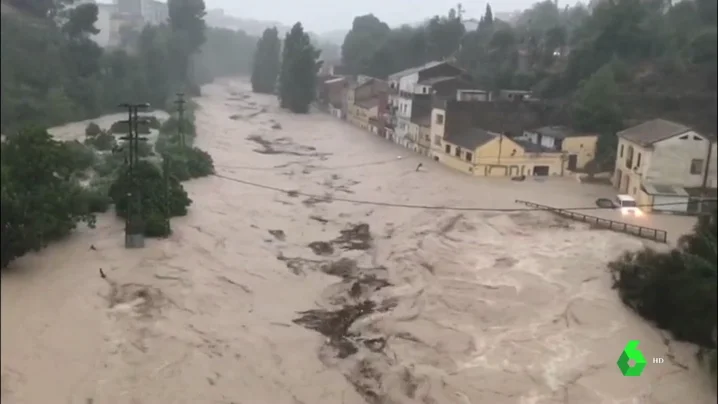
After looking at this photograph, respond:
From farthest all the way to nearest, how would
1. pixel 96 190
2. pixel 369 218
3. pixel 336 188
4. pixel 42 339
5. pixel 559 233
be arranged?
pixel 336 188 → pixel 369 218 → pixel 559 233 → pixel 96 190 → pixel 42 339

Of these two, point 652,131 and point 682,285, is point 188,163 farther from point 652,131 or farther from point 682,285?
point 682,285

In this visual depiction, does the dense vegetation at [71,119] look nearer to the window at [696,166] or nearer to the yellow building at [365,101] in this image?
the window at [696,166]

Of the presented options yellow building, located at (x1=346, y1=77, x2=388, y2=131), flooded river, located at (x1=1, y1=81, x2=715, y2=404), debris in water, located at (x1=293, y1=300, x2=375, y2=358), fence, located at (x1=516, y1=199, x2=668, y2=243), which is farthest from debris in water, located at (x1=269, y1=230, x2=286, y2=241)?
yellow building, located at (x1=346, y1=77, x2=388, y2=131)

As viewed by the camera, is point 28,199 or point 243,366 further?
point 28,199

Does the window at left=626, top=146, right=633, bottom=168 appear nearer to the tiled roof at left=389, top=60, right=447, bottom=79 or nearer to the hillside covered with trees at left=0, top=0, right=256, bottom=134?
the hillside covered with trees at left=0, top=0, right=256, bottom=134

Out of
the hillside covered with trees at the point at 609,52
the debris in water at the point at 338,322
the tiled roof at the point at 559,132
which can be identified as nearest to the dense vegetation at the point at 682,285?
the hillside covered with trees at the point at 609,52

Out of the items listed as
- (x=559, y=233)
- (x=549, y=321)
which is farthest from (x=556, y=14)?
(x=549, y=321)

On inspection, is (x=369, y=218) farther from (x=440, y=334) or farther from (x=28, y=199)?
(x=28, y=199)
